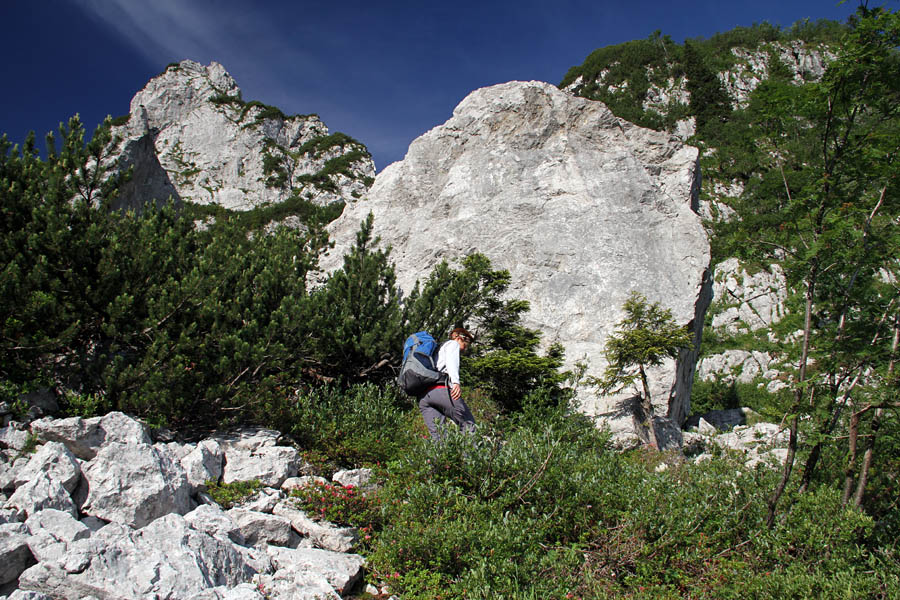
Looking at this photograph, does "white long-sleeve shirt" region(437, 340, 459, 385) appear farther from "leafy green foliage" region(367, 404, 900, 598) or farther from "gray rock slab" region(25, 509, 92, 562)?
"gray rock slab" region(25, 509, 92, 562)

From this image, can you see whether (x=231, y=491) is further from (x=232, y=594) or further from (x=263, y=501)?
(x=232, y=594)

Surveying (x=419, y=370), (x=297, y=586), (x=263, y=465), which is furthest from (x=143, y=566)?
(x=419, y=370)

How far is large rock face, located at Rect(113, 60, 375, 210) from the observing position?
175 feet

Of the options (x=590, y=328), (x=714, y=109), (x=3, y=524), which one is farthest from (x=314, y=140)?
(x=3, y=524)

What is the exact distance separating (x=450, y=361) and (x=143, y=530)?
3665mm

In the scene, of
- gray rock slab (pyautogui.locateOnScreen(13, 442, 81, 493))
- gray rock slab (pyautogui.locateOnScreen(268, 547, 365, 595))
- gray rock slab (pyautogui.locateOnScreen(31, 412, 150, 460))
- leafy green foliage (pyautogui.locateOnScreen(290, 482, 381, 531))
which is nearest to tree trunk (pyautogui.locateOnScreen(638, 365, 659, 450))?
leafy green foliage (pyautogui.locateOnScreen(290, 482, 381, 531))

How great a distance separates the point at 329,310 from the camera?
8.52 m

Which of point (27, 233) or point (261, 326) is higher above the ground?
point (27, 233)

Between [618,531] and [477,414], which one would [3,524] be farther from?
[477,414]

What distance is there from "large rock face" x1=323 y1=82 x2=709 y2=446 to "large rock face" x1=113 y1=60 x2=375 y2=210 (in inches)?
1366

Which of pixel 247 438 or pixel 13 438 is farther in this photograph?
pixel 247 438

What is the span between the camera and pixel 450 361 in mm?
6160

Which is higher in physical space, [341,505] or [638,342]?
[638,342]

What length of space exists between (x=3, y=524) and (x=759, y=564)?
5527 millimetres
